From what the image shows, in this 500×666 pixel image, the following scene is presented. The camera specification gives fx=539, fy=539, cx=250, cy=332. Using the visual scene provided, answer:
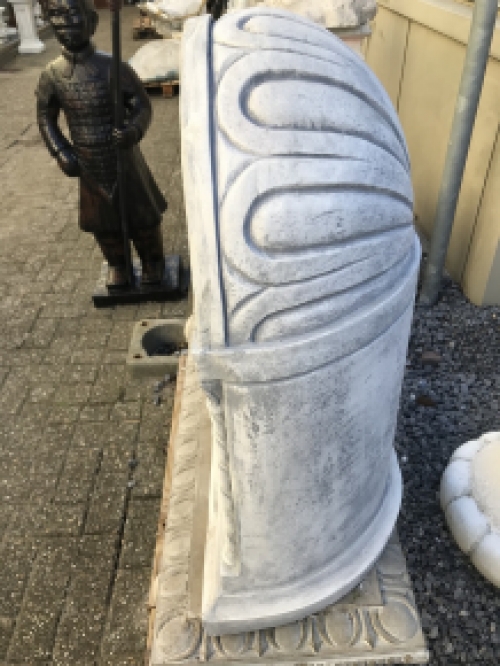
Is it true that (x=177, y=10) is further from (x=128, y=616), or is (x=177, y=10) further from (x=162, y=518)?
(x=128, y=616)

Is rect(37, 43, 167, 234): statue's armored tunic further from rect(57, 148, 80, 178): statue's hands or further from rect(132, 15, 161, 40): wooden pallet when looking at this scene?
rect(132, 15, 161, 40): wooden pallet

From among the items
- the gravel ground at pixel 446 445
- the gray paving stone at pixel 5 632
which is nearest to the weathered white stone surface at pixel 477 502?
the gravel ground at pixel 446 445

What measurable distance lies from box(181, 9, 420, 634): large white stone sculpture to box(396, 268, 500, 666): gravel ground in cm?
81

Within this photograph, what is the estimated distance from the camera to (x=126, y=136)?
9.55ft

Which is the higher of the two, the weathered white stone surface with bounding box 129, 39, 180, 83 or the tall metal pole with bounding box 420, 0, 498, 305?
the tall metal pole with bounding box 420, 0, 498, 305

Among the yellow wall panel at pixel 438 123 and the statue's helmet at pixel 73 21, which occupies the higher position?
the statue's helmet at pixel 73 21

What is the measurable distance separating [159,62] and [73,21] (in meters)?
5.56

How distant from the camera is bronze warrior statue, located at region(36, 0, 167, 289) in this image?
278cm

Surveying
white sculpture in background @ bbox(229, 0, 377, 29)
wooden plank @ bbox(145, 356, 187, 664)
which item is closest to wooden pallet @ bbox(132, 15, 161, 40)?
white sculpture in background @ bbox(229, 0, 377, 29)

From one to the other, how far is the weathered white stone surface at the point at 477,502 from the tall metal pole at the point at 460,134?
141 centimetres

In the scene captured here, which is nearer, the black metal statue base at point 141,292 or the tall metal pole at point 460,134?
the tall metal pole at point 460,134

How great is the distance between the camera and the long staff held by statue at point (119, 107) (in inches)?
98.4

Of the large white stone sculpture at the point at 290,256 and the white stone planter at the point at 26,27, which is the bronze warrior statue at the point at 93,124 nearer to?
the large white stone sculpture at the point at 290,256

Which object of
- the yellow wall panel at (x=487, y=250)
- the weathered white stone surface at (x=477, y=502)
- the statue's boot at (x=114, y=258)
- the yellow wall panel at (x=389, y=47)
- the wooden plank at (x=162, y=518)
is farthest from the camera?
the yellow wall panel at (x=389, y=47)
